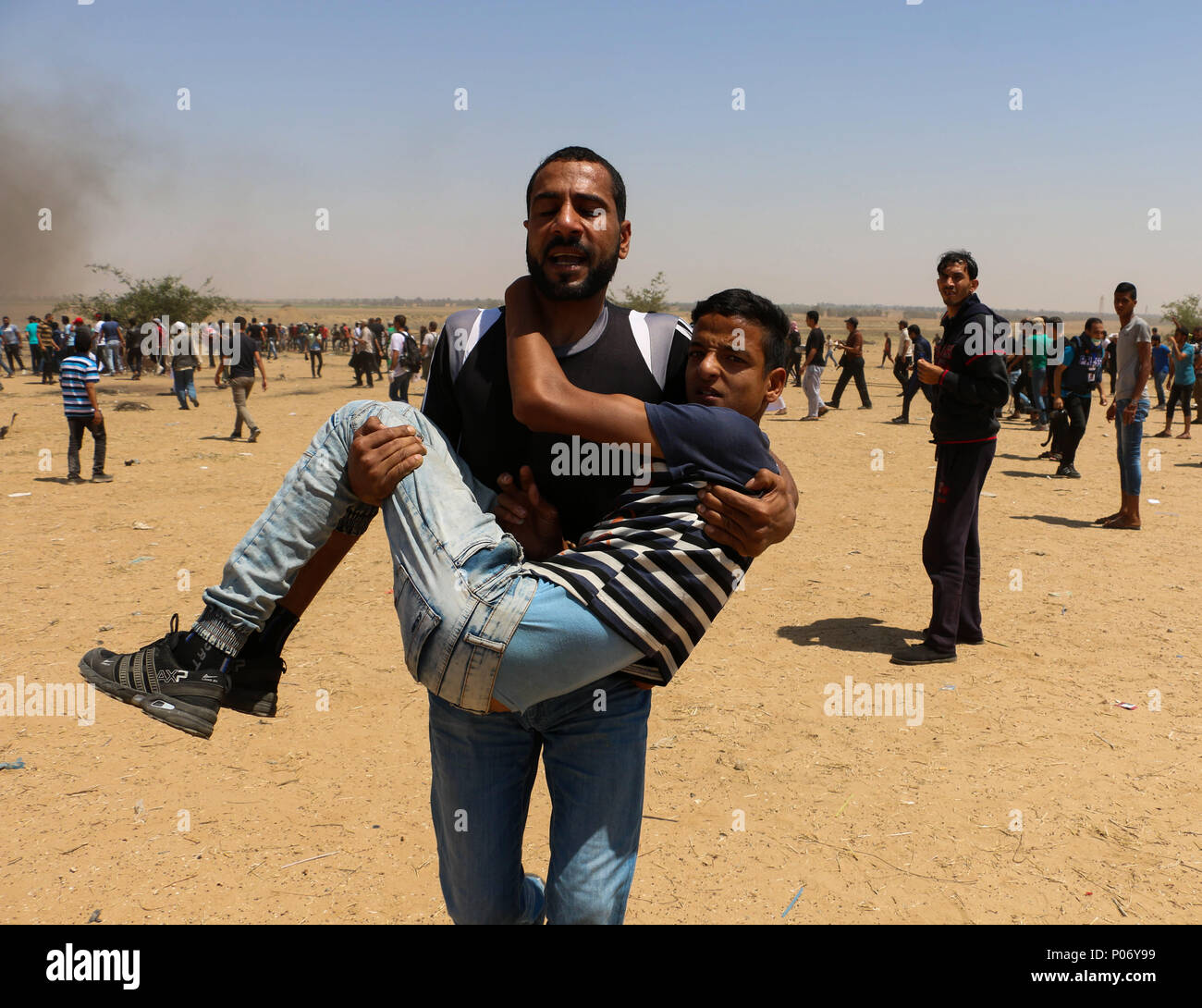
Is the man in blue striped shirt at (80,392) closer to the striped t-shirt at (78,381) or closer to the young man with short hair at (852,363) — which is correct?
the striped t-shirt at (78,381)

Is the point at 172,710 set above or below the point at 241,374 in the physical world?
below

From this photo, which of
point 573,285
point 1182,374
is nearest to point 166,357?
point 1182,374

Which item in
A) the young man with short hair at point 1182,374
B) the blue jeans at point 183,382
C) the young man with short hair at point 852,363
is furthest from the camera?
the blue jeans at point 183,382

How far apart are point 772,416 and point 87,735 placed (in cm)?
1614

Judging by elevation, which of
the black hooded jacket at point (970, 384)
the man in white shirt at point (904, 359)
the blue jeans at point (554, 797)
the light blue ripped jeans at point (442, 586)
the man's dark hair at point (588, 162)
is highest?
the man in white shirt at point (904, 359)

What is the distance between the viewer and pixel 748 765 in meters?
4.36

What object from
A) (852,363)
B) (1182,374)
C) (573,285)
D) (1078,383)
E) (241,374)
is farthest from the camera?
(852,363)

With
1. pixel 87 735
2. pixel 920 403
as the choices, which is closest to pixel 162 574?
pixel 87 735

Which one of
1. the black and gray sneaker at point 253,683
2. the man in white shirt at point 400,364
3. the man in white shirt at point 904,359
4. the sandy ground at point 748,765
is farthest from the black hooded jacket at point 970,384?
the man in white shirt at point 904,359

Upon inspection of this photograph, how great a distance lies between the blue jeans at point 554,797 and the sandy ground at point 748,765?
1262 mm

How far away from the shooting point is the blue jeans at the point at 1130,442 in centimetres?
848

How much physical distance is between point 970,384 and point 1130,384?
4351 millimetres

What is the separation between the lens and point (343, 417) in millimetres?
2002

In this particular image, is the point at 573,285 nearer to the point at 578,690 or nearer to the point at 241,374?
the point at 578,690
